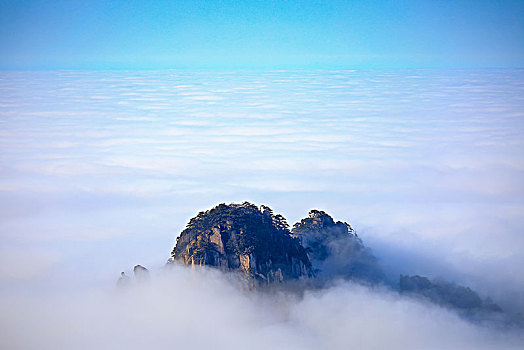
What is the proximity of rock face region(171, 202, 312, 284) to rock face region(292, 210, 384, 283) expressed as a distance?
530 centimetres

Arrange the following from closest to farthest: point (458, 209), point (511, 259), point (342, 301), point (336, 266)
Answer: point (342, 301)
point (336, 266)
point (511, 259)
point (458, 209)

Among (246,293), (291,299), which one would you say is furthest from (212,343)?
(291,299)

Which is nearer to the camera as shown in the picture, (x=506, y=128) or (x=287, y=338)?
(x=287, y=338)

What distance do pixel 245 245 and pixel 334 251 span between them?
1360 cm

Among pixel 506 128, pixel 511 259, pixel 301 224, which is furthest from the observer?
pixel 506 128

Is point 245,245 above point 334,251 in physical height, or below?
above

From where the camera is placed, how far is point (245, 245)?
3778 centimetres

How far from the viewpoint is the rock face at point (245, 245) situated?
124 feet

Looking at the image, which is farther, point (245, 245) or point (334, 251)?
point (334, 251)

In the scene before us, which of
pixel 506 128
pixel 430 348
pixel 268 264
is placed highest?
pixel 506 128

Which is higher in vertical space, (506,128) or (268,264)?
(506,128)

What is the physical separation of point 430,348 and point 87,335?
3074cm

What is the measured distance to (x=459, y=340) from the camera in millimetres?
37062

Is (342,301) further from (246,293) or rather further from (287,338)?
(246,293)
